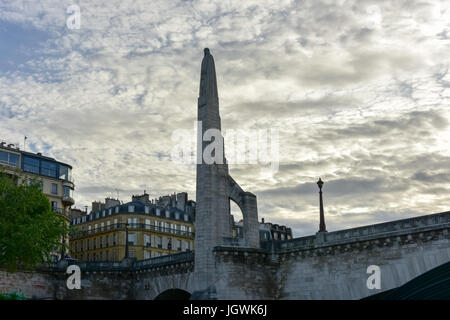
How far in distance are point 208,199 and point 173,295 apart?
16.6m

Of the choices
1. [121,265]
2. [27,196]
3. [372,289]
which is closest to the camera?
[372,289]

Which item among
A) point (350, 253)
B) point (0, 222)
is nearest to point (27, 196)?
point (0, 222)

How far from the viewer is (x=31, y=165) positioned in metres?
77.8

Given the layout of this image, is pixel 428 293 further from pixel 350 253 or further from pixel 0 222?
pixel 0 222

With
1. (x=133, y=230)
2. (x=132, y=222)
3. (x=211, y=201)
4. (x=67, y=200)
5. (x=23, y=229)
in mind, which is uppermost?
(x=67, y=200)

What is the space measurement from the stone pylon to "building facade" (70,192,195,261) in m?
43.7

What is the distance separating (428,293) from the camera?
40688mm

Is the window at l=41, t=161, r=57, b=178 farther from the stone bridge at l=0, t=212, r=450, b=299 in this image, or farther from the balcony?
the stone bridge at l=0, t=212, r=450, b=299

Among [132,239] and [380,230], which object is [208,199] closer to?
[380,230]

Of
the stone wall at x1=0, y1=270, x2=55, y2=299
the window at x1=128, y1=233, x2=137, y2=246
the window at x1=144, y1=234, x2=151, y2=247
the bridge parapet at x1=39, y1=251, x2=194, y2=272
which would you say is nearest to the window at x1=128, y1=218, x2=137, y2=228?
the window at x1=128, y1=233, x2=137, y2=246

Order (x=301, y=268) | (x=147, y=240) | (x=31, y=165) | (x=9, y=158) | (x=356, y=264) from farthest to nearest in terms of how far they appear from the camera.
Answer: (x=147, y=240) → (x=31, y=165) → (x=9, y=158) → (x=301, y=268) → (x=356, y=264)

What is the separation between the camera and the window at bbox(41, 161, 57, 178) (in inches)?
3132

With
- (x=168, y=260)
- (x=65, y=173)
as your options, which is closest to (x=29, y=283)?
(x=168, y=260)
